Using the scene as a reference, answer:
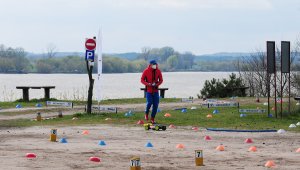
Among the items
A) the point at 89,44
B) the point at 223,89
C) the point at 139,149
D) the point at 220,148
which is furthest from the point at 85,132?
the point at 223,89

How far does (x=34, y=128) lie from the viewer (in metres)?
19.0

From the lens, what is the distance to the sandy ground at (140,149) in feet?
37.4

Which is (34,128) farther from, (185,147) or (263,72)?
(263,72)

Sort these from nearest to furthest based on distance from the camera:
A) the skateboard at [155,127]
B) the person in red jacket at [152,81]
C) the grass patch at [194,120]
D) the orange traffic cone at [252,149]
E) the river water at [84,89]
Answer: the orange traffic cone at [252,149] → the skateboard at [155,127] → the person in red jacket at [152,81] → the grass patch at [194,120] → the river water at [84,89]

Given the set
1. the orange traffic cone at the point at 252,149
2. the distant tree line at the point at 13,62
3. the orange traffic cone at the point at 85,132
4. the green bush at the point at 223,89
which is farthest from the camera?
the distant tree line at the point at 13,62

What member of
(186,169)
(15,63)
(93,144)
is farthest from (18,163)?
(15,63)

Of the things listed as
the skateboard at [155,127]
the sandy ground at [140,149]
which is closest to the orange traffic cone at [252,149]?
the sandy ground at [140,149]

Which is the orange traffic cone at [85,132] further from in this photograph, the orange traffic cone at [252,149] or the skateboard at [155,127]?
the orange traffic cone at [252,149]

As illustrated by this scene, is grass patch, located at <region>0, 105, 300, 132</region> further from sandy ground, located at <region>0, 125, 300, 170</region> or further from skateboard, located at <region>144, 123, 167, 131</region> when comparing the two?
skateboard, located at <region>144, 123, 167, 131</region>

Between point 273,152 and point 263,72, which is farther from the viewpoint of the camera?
point 263,72

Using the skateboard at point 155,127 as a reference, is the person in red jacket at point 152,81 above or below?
above

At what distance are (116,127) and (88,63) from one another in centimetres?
479

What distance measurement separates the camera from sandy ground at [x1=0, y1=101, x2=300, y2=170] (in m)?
11.4

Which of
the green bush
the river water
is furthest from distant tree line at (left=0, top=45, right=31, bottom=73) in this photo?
the green bush
